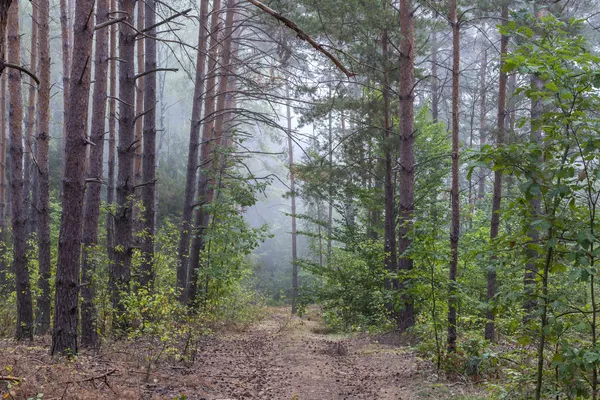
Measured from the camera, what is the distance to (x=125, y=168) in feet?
30.3

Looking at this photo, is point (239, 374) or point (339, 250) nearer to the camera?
point (239, 374)

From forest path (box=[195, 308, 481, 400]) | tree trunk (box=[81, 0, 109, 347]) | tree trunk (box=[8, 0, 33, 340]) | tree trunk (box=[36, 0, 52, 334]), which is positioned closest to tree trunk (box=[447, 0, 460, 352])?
forest path (box=[195, 308, 481, 400])

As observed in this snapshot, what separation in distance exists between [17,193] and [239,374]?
5736 millimetres

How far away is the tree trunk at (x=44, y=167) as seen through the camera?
9766mm

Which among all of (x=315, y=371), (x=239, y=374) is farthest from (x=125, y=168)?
(x=315, y=371)

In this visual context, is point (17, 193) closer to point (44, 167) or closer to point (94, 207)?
point (44, 167)

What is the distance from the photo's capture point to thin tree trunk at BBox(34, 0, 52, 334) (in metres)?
9.77

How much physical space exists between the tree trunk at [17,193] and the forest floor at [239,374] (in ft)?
3.10

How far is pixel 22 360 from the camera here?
5.47 m

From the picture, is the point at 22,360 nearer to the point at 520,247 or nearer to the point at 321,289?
the point at 520,247

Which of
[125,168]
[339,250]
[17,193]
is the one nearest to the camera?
[125,168]

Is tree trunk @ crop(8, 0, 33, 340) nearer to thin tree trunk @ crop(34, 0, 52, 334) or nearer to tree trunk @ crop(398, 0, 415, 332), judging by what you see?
thin tree trunk @ crop(34, 0, 52, 334)

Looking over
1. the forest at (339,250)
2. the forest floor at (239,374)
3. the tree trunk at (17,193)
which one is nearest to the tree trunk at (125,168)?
the forest at (339,250)

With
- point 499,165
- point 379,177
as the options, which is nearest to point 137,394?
point 499,165
